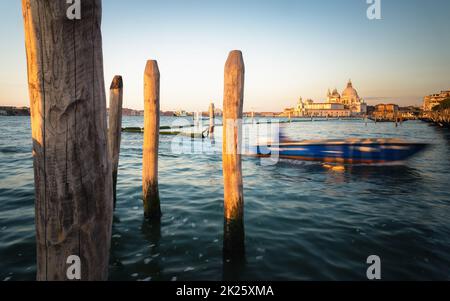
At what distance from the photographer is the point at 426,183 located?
33.8 ft

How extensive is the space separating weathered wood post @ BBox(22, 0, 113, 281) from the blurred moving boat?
14.1 metres

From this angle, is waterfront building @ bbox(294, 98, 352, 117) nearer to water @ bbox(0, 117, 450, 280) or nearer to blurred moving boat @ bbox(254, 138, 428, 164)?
blurred moving boat @ bbox(254, 138, 428, 164)

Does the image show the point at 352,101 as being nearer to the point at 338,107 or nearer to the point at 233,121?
the point at 338,107

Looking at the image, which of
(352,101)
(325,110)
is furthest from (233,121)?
(352,101)

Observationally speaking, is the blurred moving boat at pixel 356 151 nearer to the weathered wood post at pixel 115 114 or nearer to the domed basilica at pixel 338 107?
the weathered wood post at pixel 115 114

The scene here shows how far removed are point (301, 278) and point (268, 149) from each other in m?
12.9

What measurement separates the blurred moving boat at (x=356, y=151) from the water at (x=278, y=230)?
2.92 meters

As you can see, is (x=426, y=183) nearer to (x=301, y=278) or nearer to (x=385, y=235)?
(x=385, y=235)

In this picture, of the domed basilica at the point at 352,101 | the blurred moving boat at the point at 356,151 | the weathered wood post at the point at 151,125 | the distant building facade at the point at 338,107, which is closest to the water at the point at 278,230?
the weathered wood post at the point at 151,125

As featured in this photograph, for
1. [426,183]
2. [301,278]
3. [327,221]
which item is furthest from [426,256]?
[426,183]

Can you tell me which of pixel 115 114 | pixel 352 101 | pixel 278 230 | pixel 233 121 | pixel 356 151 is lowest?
pixel 278 230

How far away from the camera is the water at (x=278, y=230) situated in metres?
4.11

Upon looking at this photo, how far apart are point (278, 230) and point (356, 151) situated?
33.4 ft

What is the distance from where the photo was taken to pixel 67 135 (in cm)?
145
